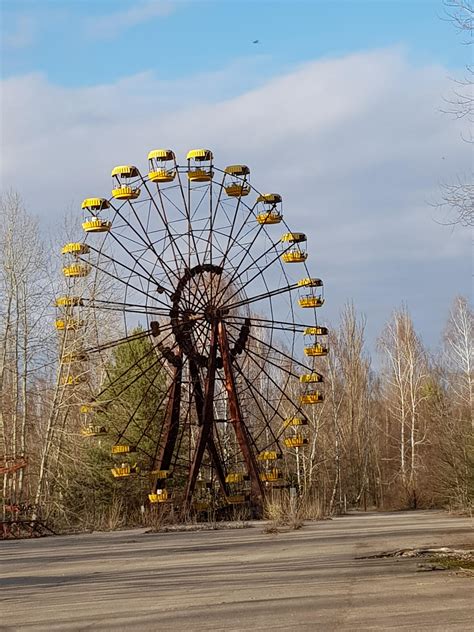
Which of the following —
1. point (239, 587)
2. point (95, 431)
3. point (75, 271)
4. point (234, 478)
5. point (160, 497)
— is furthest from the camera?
point (75, 271)

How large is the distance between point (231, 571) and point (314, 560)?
1809 mm

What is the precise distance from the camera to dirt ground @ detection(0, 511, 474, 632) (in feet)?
33.2

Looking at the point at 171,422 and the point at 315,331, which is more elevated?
the point at 315,331

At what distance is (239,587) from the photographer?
1321 centimetres

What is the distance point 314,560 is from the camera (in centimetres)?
1666

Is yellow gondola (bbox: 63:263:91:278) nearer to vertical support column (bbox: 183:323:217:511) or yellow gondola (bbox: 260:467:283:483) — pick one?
vertical support column (bbox: 183:323:217:511)

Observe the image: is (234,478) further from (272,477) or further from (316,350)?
(316,350)

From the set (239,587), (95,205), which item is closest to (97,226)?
(95,205)

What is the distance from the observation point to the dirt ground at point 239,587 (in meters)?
10.1

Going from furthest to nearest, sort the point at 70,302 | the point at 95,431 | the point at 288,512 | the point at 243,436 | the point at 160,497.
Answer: the point at 70,302
the point at 95,431
the point at 243,436
the point at 160,497
the point at 288,512

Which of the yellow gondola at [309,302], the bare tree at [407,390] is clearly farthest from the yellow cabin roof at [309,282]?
the bare tree at [407,390]

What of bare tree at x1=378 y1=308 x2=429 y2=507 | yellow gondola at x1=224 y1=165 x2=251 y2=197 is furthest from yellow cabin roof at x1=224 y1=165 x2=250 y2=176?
bare tree at x1=378 y1=308 x2=429 y2=507

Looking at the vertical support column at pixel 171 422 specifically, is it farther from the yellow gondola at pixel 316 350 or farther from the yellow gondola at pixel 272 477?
the yellow gondola at pixel 316 350

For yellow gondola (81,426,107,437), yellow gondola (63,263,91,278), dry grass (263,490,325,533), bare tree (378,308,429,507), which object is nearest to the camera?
dry grass (263,490,325,533)
